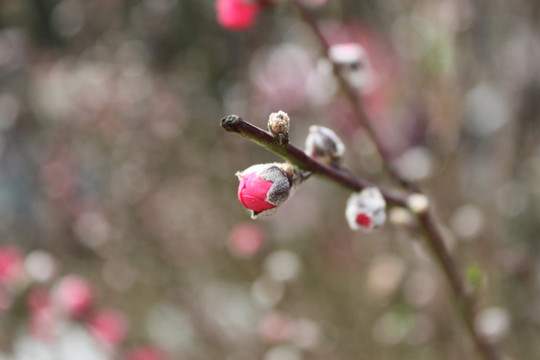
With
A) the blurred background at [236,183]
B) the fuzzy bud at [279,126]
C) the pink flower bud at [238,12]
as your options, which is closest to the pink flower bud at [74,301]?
the blurred background at [236,183]

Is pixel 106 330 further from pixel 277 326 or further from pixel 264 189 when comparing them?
pixel 264 189

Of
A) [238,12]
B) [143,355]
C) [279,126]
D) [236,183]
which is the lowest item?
[143,355]

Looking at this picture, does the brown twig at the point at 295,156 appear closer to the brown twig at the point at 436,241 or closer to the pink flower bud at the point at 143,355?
the brown twig at the point at 436,241

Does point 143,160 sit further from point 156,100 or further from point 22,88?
point 22,88

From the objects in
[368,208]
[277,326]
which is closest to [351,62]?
[368,208]

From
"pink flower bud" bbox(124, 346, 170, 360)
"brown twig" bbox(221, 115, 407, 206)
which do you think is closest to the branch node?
"brown twig" bbox(221, 115, 407, 206)

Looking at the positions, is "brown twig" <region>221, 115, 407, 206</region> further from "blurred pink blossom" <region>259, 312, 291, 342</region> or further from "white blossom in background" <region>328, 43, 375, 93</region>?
"blurred pink blossom" <region>259, 312, 291, 342</region>
